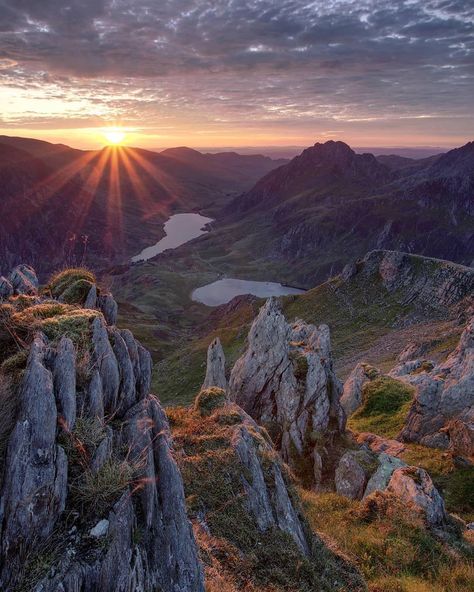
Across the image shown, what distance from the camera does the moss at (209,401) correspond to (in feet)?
58.3

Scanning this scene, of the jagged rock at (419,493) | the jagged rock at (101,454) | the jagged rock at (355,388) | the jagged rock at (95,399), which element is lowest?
the jagged rock at (355,388)

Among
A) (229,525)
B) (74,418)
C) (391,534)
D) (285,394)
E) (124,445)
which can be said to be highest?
(74,418)

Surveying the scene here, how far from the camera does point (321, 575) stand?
432 inches

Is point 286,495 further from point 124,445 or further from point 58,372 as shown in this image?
point 58,372

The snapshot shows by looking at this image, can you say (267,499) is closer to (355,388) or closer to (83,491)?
(83,491)

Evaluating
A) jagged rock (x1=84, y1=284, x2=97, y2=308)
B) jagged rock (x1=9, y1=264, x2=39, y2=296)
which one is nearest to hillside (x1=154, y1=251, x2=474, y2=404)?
jagged rock (x1=84, y1=284, x2=97, y2=308)

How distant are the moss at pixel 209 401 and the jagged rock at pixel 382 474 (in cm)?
895

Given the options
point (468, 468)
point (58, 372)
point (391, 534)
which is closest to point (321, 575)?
point (391, 534)

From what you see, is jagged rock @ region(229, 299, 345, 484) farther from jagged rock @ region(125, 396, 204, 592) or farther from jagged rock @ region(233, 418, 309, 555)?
jagged rock @ region(125, 396, 204, 592)

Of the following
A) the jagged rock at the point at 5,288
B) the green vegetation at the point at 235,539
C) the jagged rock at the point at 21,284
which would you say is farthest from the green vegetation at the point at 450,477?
the jagged rock at the point at 5,288

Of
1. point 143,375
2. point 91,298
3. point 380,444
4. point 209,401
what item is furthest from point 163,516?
point 380,444

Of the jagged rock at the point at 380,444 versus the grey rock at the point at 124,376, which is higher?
the grey rock at the point at 124,376

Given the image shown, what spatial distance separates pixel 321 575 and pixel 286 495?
2660mm

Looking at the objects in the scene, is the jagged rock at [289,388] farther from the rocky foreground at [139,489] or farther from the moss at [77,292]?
the moss at [77,292]
